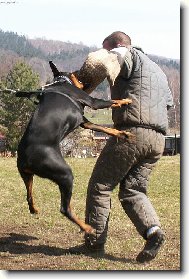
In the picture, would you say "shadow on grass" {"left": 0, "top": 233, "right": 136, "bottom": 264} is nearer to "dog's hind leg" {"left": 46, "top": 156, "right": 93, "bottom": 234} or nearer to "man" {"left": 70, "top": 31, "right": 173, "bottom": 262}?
"man" {"left": 70, "top": 31, "right": 173, "bottom": 262}

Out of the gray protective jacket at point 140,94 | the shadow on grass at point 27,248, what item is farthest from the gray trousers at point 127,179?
the shadow on grass at point 27,248

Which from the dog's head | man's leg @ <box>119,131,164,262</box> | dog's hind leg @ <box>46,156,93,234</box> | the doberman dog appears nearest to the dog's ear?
the dog's head

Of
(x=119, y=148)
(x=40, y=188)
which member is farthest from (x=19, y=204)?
(x=119, y=148)

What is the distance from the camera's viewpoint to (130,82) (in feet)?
15.8

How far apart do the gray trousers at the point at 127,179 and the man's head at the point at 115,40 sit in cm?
82

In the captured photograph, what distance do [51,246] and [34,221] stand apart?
1403mm

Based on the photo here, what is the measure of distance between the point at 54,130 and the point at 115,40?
3.88 feet

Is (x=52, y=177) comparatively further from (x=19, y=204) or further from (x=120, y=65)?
(x=19, y=204)

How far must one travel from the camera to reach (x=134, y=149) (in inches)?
189

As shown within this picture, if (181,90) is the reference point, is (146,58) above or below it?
above

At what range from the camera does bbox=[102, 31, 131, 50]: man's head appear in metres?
4.85

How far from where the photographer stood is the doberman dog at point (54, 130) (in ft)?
13.8

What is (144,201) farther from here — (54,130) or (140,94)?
(54,130)

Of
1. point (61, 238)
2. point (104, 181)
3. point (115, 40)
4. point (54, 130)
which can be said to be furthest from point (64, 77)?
point (61, 238)
